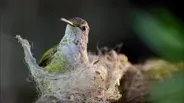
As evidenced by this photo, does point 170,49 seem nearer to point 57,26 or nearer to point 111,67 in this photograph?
point 111,67

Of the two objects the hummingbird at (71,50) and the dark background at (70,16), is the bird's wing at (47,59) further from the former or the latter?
the dark background at (70,16)

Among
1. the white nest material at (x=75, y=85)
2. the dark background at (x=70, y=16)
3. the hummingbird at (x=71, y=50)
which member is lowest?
the white nest material at (x=75, y=85)

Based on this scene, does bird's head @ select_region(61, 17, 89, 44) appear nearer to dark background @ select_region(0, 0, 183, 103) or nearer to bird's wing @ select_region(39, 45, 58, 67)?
bird's wing @ select_region(39, 45, 58, 67)

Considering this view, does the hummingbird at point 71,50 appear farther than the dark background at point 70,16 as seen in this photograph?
No

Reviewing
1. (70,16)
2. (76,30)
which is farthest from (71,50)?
(70,16)

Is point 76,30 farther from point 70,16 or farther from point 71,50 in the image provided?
point 70,16

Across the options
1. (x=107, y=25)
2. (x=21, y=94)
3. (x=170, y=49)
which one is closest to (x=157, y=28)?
(x=170, y=49)

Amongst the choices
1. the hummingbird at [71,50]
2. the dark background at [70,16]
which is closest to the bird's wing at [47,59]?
the hummingbird at [71,50]
